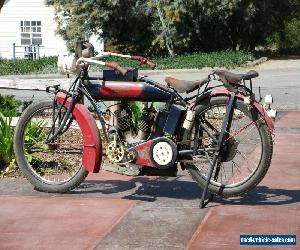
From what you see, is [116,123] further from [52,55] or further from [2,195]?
[52,55]

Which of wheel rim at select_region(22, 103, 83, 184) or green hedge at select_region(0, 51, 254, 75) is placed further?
green hedge at select_region(0, 51, 254, 75)

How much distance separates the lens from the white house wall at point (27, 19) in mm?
29891

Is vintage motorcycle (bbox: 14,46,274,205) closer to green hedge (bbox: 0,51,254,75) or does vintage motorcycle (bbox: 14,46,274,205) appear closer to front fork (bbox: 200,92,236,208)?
front fork (bbox: 200,92,236,208)

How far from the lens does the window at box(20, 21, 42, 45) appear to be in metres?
30.2

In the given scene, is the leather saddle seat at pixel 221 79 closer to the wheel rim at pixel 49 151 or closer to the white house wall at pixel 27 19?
the wheel rim at pixel 49 151

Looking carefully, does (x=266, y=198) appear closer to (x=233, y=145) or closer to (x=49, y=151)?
(x=233, y=145)

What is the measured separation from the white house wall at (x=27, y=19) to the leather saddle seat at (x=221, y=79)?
24.1 m

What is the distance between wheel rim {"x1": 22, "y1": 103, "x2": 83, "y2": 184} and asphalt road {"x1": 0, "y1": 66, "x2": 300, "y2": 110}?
3842 millimetres

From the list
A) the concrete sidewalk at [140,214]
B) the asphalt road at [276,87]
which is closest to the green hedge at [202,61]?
the asphalt road at [276,87]

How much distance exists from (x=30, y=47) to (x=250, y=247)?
26.6 metres

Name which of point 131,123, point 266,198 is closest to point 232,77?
point 131,123

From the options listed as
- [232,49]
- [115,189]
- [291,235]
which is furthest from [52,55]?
[291,235]

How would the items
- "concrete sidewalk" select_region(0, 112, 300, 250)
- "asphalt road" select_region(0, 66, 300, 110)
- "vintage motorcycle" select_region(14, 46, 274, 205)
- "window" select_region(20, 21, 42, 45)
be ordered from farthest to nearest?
"window" select_region(20, 21, 42, 45) → "asphalt road" select_region(0, 66, 300, 110) → "vintage motorcycle" select_region(14, 46, 274, 205) → "concrete sidewalk" select_region(0, 112, 300, 250)

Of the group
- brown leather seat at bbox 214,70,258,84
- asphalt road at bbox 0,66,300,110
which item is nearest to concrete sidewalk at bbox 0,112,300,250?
brown leather seat at bbox 214,70,258,84
